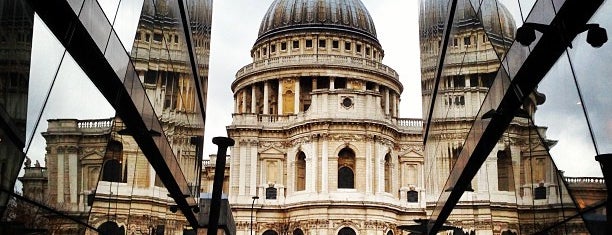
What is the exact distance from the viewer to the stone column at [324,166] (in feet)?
192

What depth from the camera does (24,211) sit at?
6.66 m

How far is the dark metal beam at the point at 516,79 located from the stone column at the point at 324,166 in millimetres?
39698

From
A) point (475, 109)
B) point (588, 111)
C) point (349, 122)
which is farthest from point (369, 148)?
point (588, 111)

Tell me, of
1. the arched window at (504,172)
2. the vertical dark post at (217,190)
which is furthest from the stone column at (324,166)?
the arched window at (504,172)

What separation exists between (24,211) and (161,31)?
8.25 meters

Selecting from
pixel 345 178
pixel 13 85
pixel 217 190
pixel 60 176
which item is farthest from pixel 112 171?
pixel 345 178

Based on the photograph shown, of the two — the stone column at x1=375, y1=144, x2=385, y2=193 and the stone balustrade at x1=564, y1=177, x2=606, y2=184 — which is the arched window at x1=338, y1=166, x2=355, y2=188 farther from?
the stone balustrade at x1=564, y1=177, x2=606, y2=184

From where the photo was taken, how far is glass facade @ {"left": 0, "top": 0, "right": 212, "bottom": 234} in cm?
623

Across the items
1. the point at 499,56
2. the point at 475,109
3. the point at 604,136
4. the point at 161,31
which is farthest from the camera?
the point at 475,109

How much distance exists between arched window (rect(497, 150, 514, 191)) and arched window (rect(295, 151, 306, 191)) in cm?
4702

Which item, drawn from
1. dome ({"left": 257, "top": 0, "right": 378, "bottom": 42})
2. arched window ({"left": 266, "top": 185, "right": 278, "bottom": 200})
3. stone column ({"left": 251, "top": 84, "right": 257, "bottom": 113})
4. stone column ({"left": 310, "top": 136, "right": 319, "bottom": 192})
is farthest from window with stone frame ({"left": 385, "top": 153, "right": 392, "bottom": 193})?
dome ({"left": 257, "top": 0, "right": 378, "bottom": 42})

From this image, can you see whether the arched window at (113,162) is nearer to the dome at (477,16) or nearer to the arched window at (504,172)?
the dome at (477,16)

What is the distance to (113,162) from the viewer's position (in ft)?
37.7

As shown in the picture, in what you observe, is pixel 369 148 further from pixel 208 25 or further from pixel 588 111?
pixel 588 111
